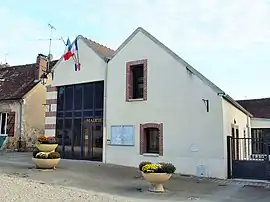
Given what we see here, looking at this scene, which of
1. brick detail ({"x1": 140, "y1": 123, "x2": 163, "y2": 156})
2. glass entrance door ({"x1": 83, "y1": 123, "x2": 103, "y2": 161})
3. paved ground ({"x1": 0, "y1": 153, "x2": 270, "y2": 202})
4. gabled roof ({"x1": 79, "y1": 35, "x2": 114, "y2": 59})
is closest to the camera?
paved ground ({"x1": 0, "y1": 153, "x2": 270, "y2": 202})

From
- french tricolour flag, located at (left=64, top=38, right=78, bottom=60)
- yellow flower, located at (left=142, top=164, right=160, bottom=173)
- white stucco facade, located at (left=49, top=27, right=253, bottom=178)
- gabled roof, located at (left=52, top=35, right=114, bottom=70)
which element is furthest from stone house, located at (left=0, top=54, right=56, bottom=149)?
yellow flower, located at (left=142, top=164, right=160, bottom=173)

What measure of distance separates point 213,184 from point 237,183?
3.80 ft

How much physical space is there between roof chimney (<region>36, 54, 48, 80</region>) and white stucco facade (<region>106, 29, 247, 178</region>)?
954 cm

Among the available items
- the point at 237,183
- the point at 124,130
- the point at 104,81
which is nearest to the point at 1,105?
the point at 104,81

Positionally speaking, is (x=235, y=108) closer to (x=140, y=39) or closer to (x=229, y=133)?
(x=229, y=133)

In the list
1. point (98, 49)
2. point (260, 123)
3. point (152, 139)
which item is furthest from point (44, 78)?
point (260, 123)

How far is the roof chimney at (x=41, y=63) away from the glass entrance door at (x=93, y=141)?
909 cm

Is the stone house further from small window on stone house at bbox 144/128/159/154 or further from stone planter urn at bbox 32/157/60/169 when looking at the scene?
small window on stone house at bbox 144/128/159/154

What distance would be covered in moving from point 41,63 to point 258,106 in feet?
63.6

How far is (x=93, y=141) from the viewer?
1888cm

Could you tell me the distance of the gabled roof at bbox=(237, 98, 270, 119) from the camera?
29312 mm

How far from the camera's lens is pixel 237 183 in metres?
13.7

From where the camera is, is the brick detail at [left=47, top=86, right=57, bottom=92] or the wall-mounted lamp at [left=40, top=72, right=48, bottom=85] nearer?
the brick detail at [left=47, top=86, right=57, bottom=92]

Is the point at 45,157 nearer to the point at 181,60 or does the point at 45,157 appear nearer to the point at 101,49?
the point at 181,60
